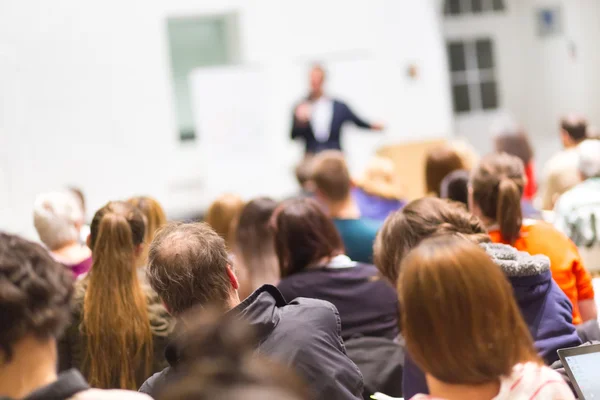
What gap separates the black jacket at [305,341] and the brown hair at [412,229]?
0.25m

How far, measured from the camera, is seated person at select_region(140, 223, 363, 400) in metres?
2.03

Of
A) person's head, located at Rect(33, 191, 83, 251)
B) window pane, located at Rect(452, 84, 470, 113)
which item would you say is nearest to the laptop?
person's head, located at Rect(33, 191, 83, 251)

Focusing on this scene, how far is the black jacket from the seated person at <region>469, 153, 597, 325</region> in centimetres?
96

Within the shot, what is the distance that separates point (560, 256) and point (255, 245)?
147 centimetres

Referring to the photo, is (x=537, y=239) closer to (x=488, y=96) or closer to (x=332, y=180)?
(x=332, y=180)

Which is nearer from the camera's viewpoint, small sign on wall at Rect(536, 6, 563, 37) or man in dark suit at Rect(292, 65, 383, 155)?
man in dark suit at Rect(292, 65, 383, 155)

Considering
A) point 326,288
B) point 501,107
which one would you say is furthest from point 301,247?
point 501,107

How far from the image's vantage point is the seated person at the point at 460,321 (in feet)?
4.73

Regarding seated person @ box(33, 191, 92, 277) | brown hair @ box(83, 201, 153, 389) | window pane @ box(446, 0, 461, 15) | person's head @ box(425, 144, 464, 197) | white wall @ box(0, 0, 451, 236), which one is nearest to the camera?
brown hair @ box(83, 201, 153, 389)

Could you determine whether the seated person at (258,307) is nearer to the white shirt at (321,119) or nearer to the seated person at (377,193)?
the seated person at (377,193)

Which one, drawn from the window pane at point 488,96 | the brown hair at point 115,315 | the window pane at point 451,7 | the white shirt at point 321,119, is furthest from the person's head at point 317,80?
the brown hair at point 115,315

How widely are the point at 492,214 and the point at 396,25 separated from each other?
6.29 metres

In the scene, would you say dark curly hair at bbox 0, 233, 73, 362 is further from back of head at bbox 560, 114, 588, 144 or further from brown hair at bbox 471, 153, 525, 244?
back of head at bbox 560, 114, 588, 144

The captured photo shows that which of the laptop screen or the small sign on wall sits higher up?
the small sign on wall
